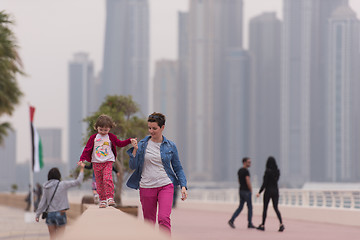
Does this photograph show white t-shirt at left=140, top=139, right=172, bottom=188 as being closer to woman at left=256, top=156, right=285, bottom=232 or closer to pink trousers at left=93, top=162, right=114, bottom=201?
pink trousers at left=93, top=162, right=114, bottom=201

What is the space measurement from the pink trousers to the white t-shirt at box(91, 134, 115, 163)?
0.06 meters

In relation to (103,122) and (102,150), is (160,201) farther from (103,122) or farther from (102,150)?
(103,122)

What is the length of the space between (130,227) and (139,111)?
19104 mm

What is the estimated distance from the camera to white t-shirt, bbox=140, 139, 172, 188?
736 centimetres

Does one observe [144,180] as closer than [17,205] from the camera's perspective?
Yes

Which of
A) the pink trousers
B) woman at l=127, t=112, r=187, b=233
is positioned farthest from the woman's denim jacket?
the pink trousers

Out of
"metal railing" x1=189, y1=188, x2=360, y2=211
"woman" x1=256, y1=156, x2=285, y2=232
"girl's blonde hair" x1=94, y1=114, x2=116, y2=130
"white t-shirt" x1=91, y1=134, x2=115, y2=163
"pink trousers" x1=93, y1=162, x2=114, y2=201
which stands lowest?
"metal railing" x1=189, y1=188, x2=360, y2=211

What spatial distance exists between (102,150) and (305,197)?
1738 cm

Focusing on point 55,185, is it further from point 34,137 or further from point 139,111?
point 34,137

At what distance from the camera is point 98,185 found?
7.59m

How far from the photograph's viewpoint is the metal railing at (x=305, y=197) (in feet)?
68.1

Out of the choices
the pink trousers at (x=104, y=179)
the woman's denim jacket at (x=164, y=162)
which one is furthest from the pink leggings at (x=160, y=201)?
the pink trousers at (x=104, y=179)

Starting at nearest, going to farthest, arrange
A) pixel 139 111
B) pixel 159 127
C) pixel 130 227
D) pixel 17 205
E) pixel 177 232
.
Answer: pixel 130 227, pixel 159 127, pixel 177 232, pixel 139 111, pixel 17 205

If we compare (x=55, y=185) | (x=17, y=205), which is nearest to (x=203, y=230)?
(x=55, y=185)
